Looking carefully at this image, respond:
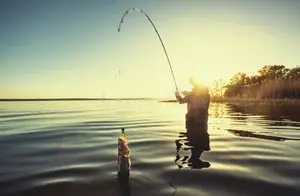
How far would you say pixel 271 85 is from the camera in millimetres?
95375

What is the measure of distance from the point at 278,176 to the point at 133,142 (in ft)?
24.1

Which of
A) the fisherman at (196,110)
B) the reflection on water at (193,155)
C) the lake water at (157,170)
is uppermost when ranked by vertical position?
the fisherman at (196,110)

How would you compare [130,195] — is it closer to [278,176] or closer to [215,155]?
[278,176]

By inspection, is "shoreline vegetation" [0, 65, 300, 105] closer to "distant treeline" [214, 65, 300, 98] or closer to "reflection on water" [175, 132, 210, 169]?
"distant treeline" [214, 65, 300, 98]

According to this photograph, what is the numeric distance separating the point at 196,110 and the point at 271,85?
92115 mm

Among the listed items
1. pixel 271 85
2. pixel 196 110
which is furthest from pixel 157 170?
pixel 271 85

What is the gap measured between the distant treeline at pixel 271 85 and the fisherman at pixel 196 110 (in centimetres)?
8671

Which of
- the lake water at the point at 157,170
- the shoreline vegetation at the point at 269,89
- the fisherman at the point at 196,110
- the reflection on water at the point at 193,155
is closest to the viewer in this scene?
the lake water at the point at 157,170

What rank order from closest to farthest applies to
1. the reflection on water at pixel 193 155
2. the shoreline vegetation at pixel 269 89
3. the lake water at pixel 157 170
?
the lake water at pixel 157 170 < the reflection on water at pixel 193 155 < the shoreline vegetation at pixel 269 89

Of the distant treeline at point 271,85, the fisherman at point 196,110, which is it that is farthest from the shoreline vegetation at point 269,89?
the fisherman at point 196,110

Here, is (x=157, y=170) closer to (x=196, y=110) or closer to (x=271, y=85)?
(x=196, y=110)

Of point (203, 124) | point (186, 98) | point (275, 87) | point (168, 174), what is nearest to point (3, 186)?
point (168, 174)

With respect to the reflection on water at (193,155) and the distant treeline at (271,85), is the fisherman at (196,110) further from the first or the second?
the distant treeline at (271,85)

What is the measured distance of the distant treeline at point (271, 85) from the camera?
91312 millimetres
